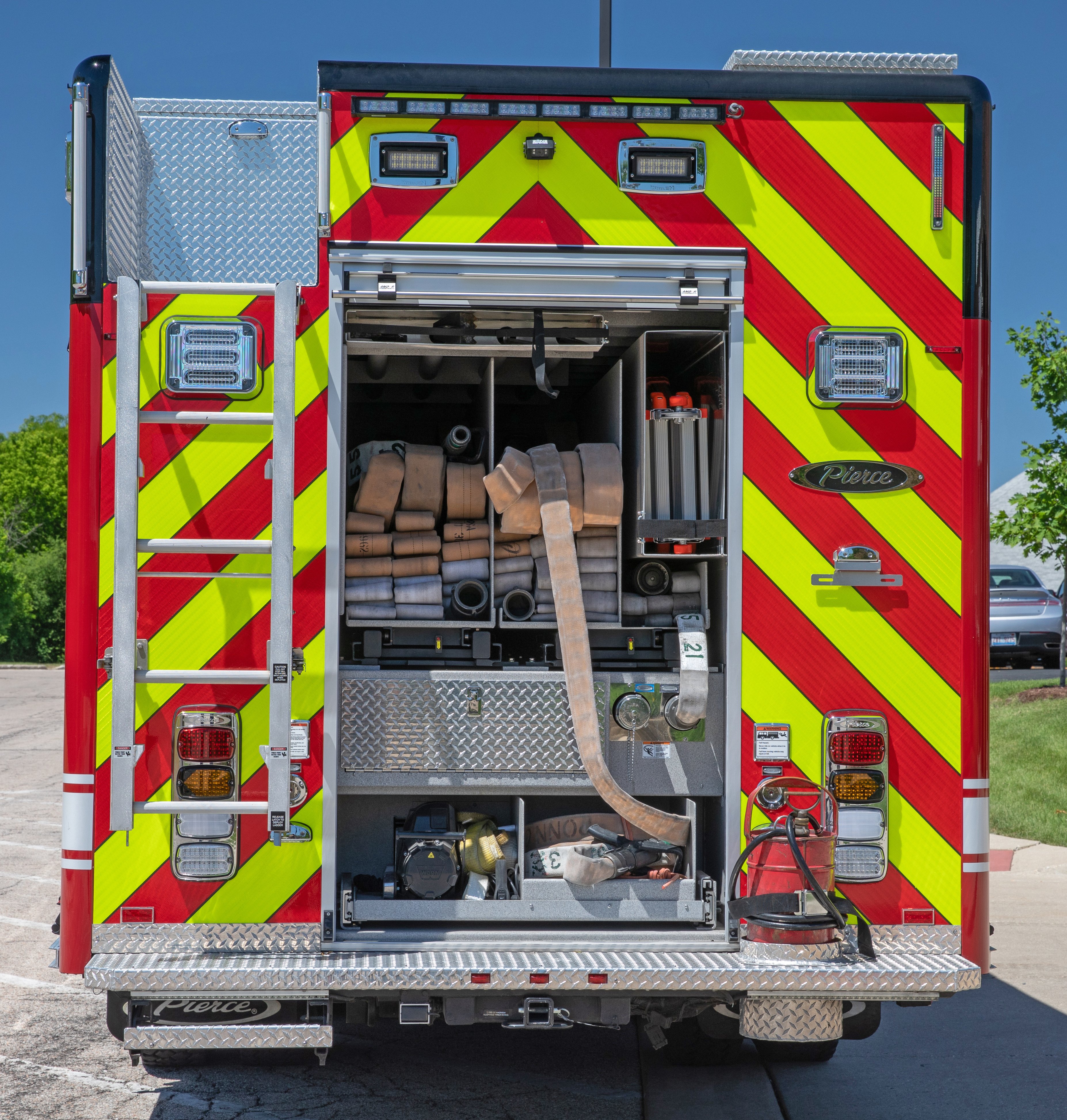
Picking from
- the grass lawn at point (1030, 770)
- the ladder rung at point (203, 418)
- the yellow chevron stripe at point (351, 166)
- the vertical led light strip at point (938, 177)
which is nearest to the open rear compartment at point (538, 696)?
the yellow chevron stripe at point (351, 166)

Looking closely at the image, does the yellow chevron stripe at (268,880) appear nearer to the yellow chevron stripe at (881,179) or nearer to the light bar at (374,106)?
the light bar at (374,106)

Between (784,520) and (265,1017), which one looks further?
(784,520)

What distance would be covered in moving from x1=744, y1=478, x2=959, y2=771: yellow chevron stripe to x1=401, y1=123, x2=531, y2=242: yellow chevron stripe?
1301 mm

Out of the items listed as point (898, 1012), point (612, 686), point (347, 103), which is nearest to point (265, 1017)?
point (612, 686)

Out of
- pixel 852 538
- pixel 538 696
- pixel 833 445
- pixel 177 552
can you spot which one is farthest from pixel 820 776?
pixel 177 552

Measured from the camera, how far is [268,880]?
12.0 ft

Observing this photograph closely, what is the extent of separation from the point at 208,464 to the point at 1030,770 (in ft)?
32.9

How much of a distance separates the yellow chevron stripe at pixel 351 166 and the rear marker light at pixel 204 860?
1.96m

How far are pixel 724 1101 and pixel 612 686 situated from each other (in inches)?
68.4

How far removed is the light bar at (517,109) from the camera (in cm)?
377

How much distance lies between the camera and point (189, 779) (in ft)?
12.0

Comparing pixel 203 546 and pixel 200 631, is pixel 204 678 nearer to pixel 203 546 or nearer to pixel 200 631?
pixel 200 631

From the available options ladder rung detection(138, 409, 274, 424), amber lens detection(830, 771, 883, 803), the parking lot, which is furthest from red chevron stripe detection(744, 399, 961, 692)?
the parking lot

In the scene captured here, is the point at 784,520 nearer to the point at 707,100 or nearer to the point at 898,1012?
the point at 707,100
